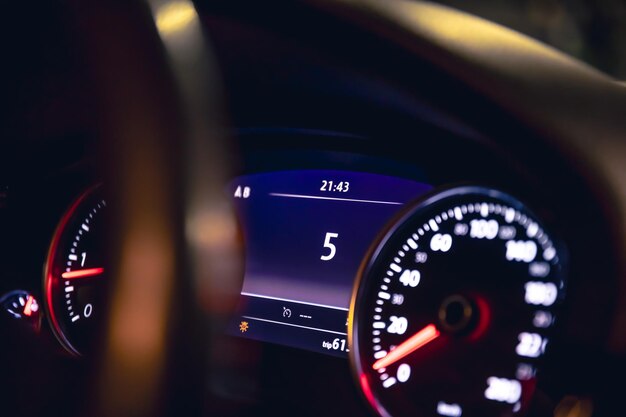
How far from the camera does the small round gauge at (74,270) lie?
1608 millimetres

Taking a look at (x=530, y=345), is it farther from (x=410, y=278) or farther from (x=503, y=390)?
(x=410, y=278)

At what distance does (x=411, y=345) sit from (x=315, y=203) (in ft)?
1.19

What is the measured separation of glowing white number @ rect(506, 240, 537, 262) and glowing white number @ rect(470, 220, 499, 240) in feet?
0.11

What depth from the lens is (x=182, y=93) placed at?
25.8 inches

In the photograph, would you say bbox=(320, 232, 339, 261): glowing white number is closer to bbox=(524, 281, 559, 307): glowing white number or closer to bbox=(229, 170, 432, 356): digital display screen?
bbox=(229, 170, 432, 356): digital display screen

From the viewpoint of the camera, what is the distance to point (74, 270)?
1.66 m

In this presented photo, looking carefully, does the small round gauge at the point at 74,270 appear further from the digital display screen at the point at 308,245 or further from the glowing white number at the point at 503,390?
the glowing white number at the point at 503,390

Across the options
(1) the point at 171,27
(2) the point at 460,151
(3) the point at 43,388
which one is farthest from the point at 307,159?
(1) the point at 171,27

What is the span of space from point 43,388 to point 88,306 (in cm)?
47

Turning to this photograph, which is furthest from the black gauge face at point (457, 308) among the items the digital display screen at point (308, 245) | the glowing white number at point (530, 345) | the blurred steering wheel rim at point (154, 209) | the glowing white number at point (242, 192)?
the blurred steering wheel rim at point (154, 209)

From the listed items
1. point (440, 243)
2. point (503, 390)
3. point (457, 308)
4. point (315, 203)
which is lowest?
point (503, 390)

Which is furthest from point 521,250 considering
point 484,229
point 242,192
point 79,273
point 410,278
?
point 79,273

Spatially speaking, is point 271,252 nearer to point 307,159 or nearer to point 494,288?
point 307,159

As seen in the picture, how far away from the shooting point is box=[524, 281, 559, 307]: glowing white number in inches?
41.3
